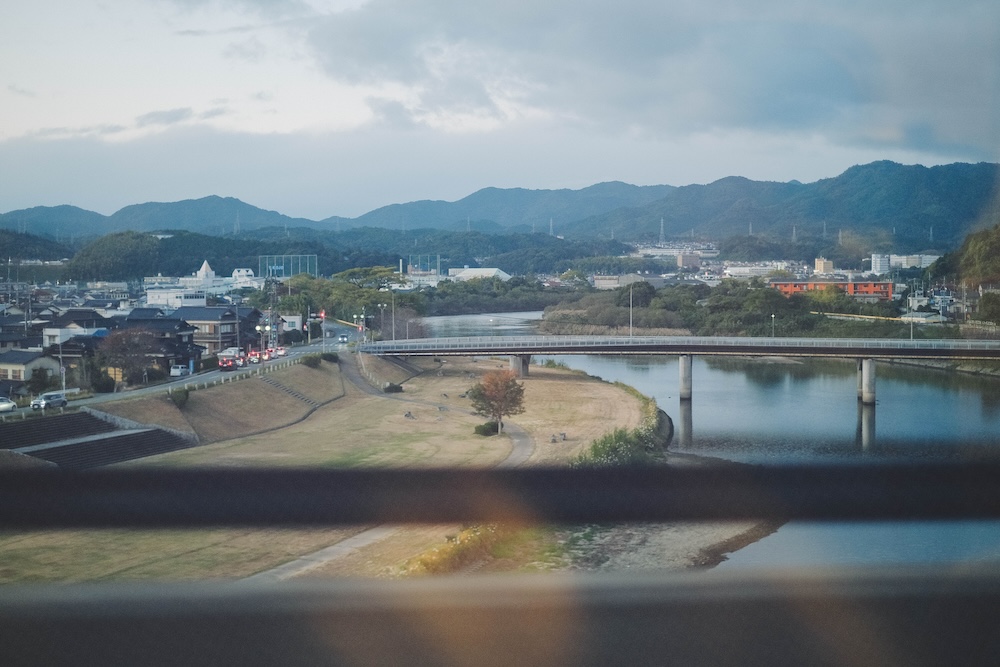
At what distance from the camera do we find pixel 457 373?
1329 cm

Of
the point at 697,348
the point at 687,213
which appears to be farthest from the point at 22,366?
the point at 687,213

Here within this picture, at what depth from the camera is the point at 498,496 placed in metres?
0.92

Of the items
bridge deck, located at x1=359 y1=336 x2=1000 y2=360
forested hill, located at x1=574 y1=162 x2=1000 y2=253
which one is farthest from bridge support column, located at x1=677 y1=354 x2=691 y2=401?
forested hill, located at x1=574 y1=162 x2=1000 y2=253

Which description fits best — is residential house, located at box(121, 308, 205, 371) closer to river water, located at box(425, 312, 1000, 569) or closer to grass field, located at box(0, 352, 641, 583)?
grass field, located at box(0, 352, 641, 583)

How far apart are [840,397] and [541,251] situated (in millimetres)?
19004

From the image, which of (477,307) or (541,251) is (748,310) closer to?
(477,307)

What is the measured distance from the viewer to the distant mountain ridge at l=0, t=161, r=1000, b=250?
19.6 feet

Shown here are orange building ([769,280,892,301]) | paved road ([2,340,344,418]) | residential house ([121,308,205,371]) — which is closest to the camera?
paved road ([2,340,344,418])

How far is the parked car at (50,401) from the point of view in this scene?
7723 millimetres

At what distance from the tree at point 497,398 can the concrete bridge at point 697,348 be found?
327 centimetres

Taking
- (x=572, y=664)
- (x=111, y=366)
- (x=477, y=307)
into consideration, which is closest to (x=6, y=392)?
(x=111, y=366)

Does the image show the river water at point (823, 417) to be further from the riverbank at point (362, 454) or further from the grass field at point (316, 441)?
the grass field at point (316, 441)

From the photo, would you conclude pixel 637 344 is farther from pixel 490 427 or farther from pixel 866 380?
pixel 490 427

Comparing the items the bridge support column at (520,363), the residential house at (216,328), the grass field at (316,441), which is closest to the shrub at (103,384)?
the grass field at (316,441)
